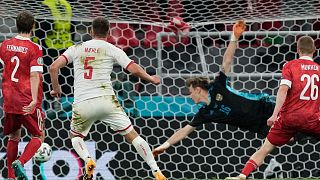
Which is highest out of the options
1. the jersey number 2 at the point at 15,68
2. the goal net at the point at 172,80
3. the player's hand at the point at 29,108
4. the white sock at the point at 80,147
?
the jersey number 2 at the point at 15,68

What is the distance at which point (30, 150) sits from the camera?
930 centimetres

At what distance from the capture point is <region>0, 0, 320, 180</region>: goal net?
1081 centimetres

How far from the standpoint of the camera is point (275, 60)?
439 inches

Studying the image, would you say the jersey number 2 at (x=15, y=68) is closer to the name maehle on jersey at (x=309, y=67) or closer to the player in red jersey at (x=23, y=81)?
the player in red jersey at (x=23, y=81)

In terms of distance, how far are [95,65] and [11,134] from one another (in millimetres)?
1139

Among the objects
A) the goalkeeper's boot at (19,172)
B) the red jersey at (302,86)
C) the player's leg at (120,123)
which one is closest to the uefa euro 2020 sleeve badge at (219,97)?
the red jersey at (302,86)

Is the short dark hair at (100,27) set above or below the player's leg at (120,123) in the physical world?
above

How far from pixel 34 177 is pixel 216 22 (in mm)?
2366

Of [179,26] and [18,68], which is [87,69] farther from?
[179,26]

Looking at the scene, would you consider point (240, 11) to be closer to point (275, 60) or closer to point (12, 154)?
point (275, 60)

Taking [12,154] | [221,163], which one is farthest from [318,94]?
[12,154]

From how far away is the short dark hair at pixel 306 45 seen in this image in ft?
30.3

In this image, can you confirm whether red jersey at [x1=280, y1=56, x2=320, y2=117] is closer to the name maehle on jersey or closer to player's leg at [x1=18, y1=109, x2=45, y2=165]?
the name maehle on jersey

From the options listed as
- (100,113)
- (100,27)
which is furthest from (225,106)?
(100,27)
